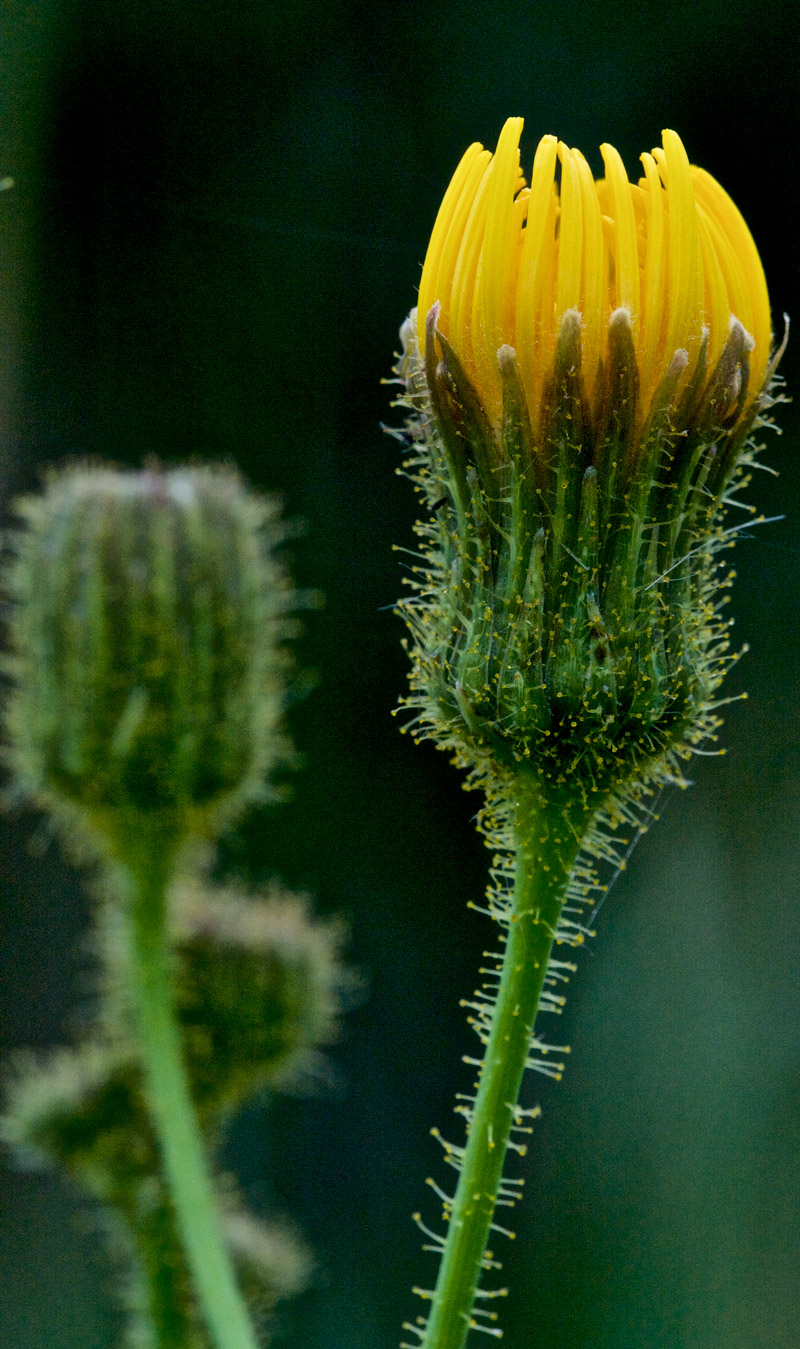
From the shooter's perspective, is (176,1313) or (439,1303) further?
(176,1313)

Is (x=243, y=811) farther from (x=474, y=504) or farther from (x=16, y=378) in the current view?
(x=16, y=378)

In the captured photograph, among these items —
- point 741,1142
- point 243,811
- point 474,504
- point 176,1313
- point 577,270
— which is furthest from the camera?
point 741,1142

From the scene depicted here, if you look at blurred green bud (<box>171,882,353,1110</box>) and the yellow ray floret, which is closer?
the yellow ray floret

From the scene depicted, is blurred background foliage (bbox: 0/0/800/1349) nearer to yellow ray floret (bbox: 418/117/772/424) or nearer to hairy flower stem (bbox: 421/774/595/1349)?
hairy flower stem (bbox: 421/774/595/1349)

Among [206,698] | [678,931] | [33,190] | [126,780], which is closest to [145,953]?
[126,780]

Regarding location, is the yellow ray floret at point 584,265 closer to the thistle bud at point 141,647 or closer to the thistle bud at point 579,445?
the thistle bud at point 579,445

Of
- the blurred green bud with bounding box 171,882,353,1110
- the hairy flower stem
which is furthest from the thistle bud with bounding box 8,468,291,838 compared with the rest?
the hairy flower stem
